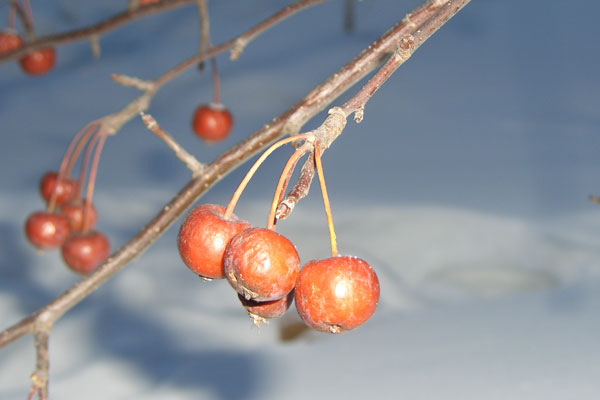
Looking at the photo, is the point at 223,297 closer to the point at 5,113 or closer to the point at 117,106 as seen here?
the point at 117,106

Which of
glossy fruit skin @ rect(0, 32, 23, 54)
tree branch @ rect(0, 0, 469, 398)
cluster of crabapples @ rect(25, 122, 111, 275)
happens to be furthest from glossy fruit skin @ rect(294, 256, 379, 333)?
glossy fruit skin @ rect(0, 32, 23, 54)

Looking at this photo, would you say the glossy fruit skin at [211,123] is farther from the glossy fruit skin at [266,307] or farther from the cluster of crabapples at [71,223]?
the glossy fruit skin at [266,307]

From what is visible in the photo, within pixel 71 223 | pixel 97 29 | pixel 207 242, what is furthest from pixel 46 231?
pixel 207 242

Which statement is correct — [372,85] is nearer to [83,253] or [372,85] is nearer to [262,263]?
[262,263]

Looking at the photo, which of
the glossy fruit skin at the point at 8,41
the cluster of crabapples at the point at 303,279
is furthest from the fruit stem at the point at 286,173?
the glossy fruit skin at the point at 8,41

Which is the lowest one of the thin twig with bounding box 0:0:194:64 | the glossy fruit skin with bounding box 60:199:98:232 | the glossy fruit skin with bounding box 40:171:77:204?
the glossy fruit skin with bounding box 60:199:98:232

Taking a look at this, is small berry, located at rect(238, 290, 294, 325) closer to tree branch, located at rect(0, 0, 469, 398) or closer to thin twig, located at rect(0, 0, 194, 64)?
tree branch, located at rect(0, 0, 469, 398)
